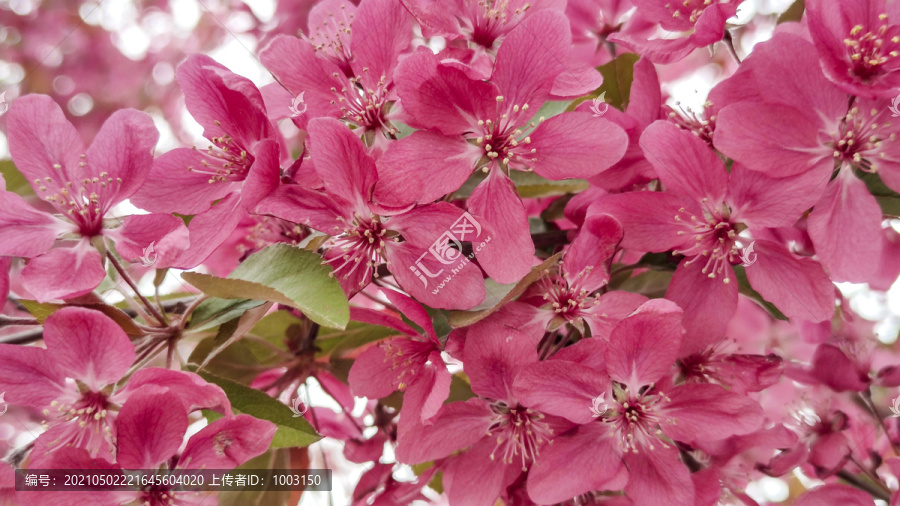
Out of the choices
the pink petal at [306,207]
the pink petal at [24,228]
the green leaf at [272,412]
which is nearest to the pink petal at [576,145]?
the pink petal at [306,207]

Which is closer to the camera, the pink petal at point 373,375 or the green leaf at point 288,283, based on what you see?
the green leaf at point 288,283

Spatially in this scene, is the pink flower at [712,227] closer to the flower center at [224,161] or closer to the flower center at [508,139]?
the flower center at [508,139]

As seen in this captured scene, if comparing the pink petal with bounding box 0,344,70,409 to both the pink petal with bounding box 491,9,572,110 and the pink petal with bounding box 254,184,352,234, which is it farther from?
the pink petal with bounding box 491,9,572,110

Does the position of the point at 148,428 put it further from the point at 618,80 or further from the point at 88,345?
the point at 618,80

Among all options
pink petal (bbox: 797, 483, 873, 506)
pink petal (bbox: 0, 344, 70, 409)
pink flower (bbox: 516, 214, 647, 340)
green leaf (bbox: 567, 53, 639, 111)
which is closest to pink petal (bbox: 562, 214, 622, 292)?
pink flower (bbox: 516, 214, 647, 340)

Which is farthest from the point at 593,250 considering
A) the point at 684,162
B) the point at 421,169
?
the point at 421,169
